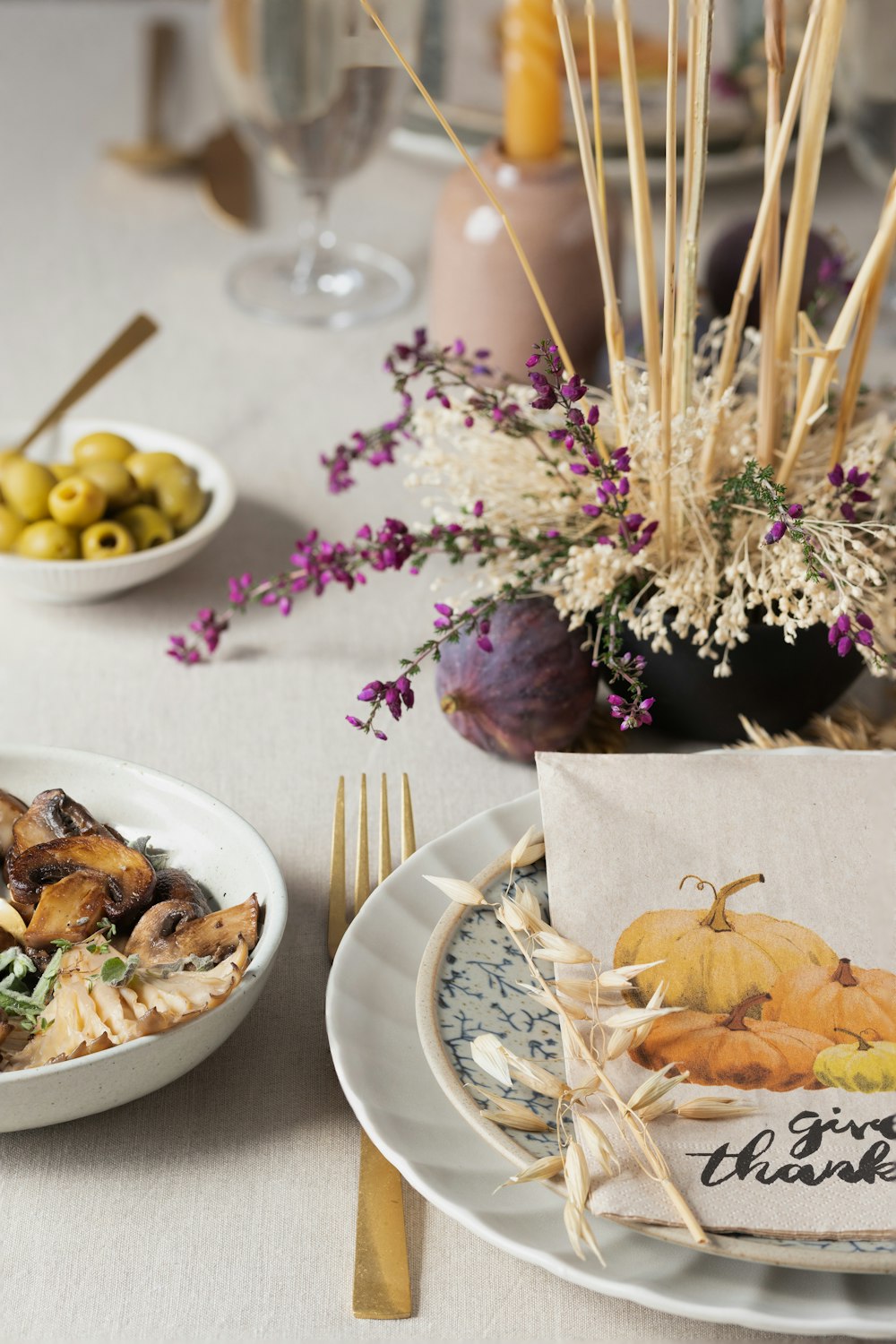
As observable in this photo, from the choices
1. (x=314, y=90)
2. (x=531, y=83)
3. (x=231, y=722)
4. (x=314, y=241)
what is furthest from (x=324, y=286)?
(x=231, y=722)

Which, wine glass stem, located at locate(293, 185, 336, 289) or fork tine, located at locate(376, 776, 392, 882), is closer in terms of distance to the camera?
fork tine, located at locate(376, 776, 392, 882)

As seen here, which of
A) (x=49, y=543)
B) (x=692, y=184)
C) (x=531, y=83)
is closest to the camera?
(x=692, y=184)

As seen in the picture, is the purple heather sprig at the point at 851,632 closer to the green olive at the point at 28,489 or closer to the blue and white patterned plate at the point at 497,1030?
the blue and white patterned plate at the point at 497,1030

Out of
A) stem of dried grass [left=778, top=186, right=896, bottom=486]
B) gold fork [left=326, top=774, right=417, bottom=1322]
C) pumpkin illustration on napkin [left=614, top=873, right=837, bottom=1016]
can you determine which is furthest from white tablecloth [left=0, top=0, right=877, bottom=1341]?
stem of dried grass [left=778, top=186, right=896, bottom=486]

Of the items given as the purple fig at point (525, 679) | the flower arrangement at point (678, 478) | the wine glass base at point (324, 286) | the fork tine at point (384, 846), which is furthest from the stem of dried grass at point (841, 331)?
the wine glass base at point (324, 286)

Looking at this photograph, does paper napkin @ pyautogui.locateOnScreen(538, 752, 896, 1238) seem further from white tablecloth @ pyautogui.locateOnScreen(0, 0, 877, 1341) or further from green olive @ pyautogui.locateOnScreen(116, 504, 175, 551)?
green olive @ pyautogui.locateOnScreen(116, 504, 175, 551)

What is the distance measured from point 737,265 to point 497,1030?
0.69m

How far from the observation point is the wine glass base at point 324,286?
1.20 meters

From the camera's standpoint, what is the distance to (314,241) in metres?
1.27

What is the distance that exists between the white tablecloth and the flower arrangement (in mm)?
73

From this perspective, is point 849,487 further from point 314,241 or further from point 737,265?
point 314,241

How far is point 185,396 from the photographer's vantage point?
1.06 metres

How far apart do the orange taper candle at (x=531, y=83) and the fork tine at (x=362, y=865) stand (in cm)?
55

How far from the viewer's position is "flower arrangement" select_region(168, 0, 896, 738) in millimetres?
562
